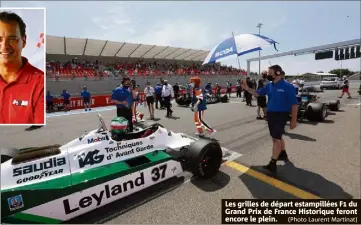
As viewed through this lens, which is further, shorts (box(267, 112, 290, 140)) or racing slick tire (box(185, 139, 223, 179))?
shorts (box(267, 112, 290, 140))

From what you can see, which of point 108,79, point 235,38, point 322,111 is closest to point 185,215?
point 235,38

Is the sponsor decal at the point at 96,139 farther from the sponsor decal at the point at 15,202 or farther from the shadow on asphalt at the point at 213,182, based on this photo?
the shadow on asphalt at the point at 213,182

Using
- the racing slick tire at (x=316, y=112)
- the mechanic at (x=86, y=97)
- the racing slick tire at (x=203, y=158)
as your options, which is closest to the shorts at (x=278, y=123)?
the racing slick tire at (x=203, y=158)

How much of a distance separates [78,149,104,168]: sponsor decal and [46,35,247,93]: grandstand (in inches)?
705

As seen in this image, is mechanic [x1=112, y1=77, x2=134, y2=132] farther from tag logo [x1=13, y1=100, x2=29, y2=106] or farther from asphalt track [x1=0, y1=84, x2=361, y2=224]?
tag logo [x1=13, y1=100, x2=29, y2=106]

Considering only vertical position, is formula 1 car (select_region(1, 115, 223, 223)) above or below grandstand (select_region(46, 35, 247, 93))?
below

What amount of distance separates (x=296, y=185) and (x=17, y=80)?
4.00m

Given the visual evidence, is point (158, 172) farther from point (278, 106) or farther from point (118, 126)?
point (278, 106)

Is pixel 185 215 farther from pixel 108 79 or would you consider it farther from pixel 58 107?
pixel 108 79

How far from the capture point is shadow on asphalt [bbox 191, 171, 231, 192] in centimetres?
356

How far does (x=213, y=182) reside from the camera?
3.76m

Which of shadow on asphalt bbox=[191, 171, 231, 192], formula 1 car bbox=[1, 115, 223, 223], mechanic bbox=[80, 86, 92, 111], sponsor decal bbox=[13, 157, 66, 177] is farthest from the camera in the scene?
mechanic bbox=[80, 86, 92, 111]

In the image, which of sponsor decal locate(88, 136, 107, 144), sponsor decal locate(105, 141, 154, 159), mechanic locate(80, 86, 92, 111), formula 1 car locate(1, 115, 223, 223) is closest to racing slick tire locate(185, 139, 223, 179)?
formula 1 car locate(1, 115, 223, 223)

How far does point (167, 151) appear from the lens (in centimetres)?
397
